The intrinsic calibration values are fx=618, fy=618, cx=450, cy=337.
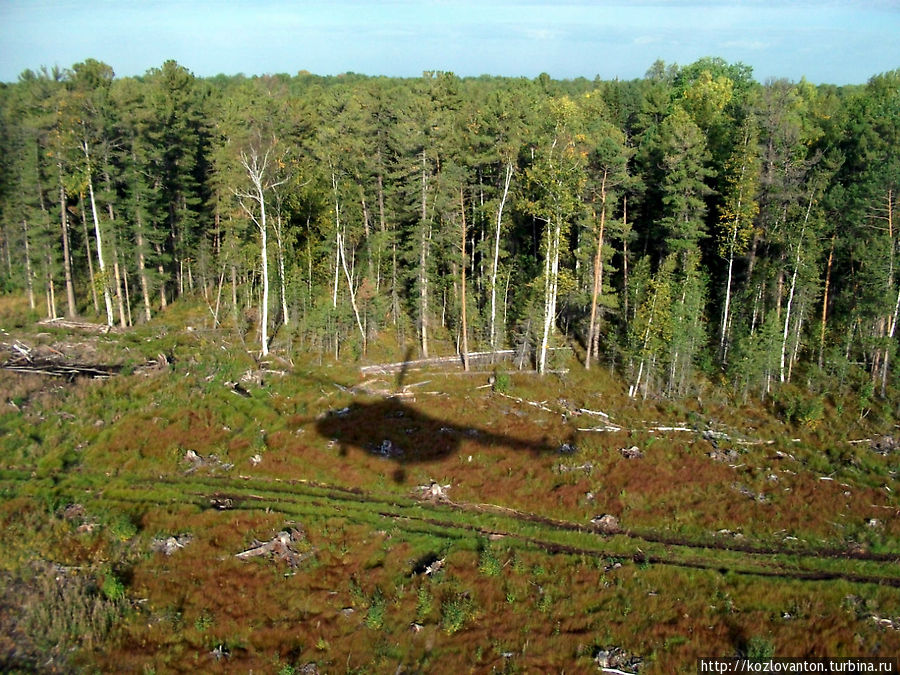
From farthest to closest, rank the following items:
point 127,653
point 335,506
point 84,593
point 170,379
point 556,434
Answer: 1. point 170,379
2. point 556,434
3. point 335,506
4. point 84,593
5. point 127,653

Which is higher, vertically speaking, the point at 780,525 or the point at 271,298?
the point at 271,298

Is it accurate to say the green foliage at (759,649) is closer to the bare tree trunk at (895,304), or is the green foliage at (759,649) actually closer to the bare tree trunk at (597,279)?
the bare tree trunk at (597,279)

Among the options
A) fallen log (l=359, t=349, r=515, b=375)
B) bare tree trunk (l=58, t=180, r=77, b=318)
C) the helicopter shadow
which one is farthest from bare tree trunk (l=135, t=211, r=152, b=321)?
the helicopter shadow

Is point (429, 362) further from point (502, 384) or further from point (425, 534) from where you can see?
point (425, 534)

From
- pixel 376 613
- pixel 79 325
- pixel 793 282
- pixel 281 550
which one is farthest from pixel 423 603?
pixel 79 325

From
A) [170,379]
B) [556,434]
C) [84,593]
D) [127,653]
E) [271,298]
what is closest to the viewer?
[127,653]

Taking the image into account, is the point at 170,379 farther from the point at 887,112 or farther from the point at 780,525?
the point at 887,112

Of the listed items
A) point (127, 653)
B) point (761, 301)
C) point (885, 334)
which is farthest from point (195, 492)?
point (885, 334)
